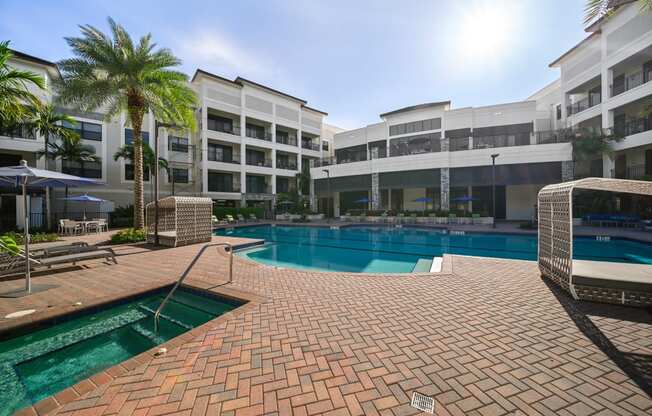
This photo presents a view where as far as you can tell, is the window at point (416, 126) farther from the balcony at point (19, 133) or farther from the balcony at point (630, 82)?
the balcony at point (19, 133)

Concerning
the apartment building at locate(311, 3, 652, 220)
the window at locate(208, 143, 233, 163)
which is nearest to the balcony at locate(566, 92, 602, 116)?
the apartment building at locate(311, 3, 652, 220)

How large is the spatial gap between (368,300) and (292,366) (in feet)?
7.50

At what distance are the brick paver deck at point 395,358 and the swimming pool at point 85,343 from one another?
78 centimetres

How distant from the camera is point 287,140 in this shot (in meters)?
33.7

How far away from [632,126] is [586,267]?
20641mm

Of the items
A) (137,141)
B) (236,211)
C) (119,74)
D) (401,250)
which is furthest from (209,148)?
(401,250)

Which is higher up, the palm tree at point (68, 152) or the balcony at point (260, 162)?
the balcony at point (260, 162)

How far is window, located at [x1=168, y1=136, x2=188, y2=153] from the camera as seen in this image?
26.4m

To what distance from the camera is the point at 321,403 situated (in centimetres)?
229

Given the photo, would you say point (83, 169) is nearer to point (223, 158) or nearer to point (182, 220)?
point (223, 158)

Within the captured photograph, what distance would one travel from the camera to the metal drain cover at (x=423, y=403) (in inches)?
87.5

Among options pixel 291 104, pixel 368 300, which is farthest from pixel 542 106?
pixel 368 300

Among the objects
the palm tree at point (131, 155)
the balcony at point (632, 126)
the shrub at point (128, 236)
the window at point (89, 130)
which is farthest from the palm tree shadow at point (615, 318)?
the window at point (89, 130)

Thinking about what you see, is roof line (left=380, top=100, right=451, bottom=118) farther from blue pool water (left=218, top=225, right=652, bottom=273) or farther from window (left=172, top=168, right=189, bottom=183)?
window (left=172, top=168, right=189, bottom=183)
